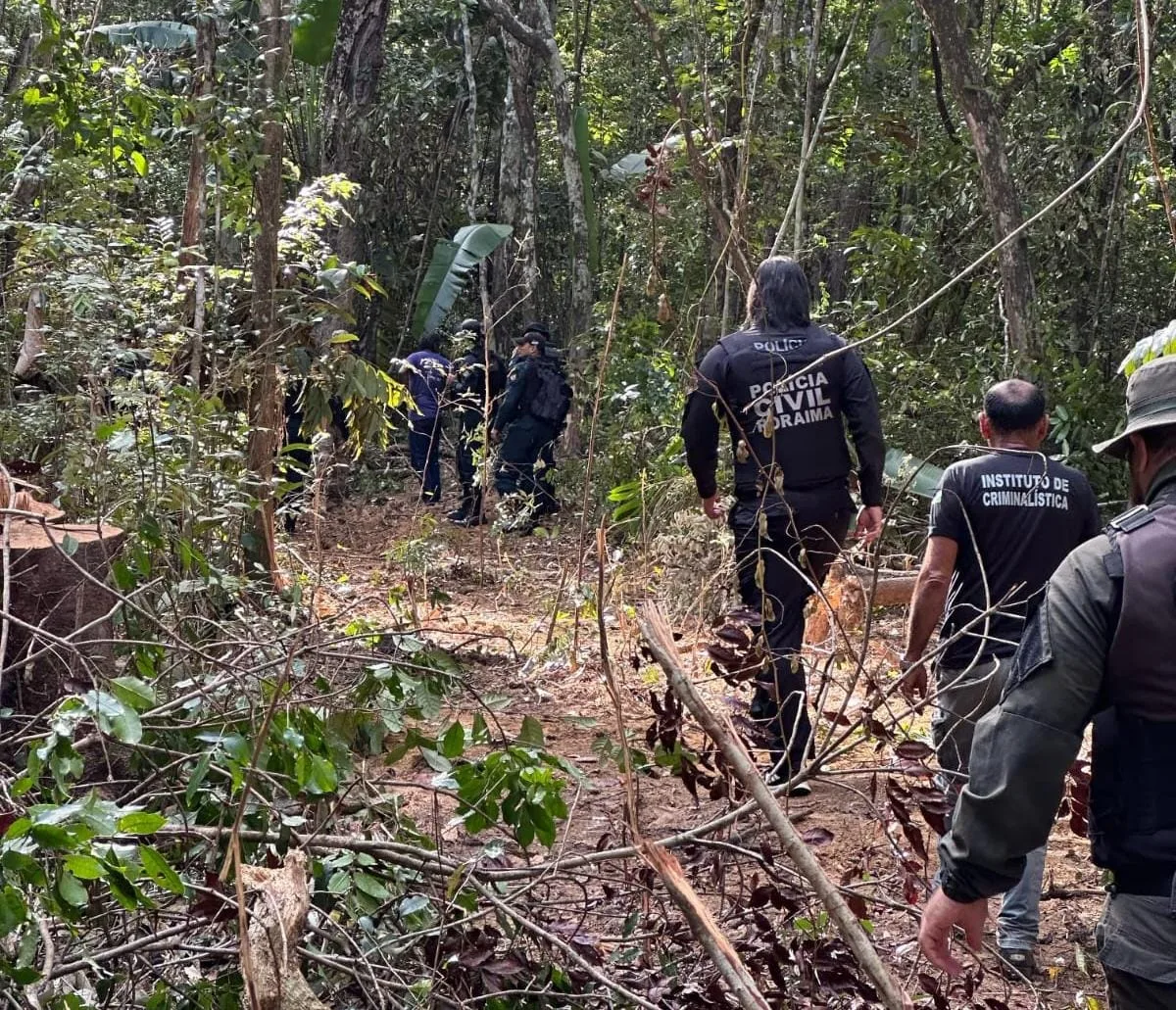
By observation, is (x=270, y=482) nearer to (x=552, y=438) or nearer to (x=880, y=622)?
(x=880, y=622)

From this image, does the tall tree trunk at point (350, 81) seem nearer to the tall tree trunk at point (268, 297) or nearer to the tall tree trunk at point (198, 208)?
the tall tree trunk at point (198, 208)

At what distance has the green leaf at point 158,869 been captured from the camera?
2541 millimetres

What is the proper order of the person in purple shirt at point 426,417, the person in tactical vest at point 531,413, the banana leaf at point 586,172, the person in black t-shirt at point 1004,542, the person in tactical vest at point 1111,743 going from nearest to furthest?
the person in tactical vest at point 1111,743, the person in black t-shirt at point 1004,542, the person in purple shirt at point 426,417, the person in tactical vest at point 531,413, the banana leaf at point 586,172

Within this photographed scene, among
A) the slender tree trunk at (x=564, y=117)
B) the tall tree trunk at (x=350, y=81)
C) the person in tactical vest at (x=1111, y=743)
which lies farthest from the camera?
the tall tree trunk at (x=350, y=81)

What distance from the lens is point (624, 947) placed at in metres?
3.80

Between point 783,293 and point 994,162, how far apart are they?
11.9 feet

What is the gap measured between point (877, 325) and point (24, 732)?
7.97 m

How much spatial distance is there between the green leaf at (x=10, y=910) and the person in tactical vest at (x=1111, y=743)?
5.61ft

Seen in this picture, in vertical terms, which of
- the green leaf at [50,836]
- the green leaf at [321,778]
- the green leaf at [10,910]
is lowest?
the green leaf at [321,778]

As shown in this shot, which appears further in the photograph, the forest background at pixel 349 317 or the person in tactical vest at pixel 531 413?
the person in tactical vest at pixel 531 413

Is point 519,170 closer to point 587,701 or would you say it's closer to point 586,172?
point 586,172

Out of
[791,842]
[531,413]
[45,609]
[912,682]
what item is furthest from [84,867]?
[531,413]

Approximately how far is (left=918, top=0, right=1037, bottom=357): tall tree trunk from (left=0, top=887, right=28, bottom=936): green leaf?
23.6 feet

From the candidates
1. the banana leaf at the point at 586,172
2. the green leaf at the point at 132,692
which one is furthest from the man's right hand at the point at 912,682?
the banana leaf at the point at 586,172
